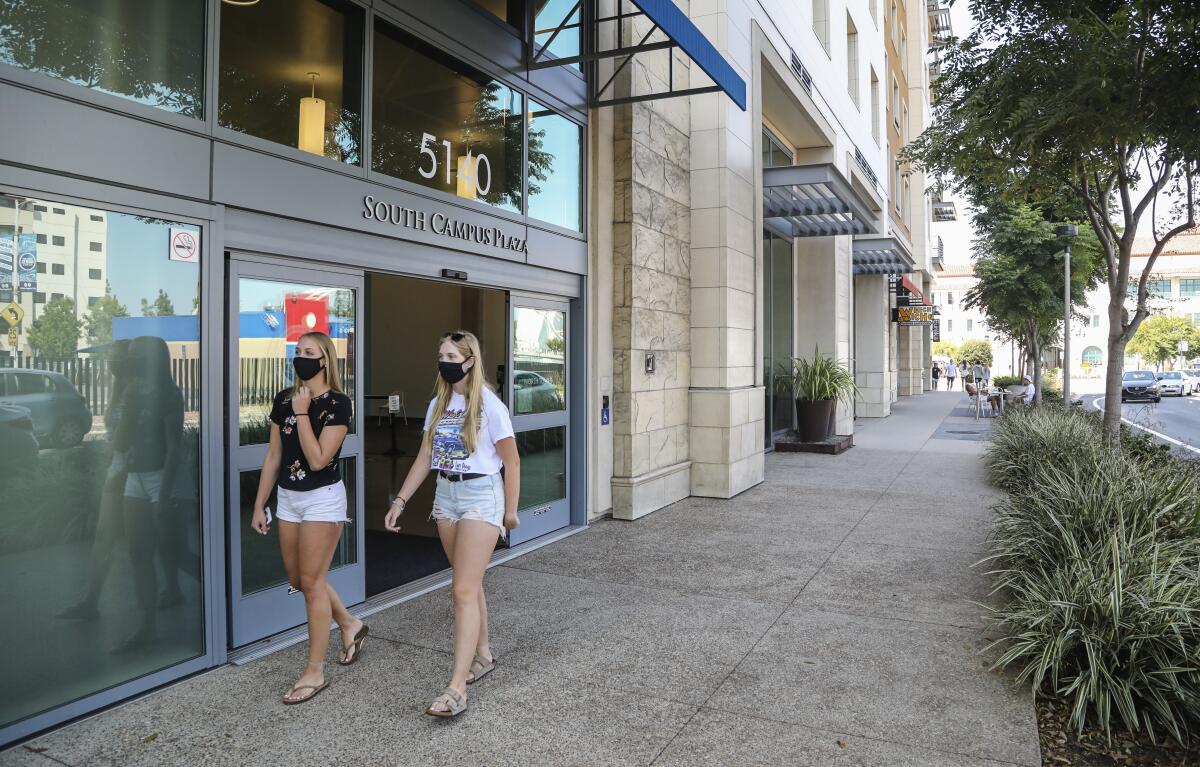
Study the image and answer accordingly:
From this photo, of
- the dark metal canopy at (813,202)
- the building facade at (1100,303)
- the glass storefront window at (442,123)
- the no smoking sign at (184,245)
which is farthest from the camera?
the building facade at (1100,303)

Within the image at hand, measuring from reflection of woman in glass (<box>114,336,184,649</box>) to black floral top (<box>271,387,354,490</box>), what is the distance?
0.65 meters

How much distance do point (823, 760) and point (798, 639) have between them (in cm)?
162

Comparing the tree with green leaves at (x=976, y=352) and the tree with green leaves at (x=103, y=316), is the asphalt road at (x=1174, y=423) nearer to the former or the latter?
the tree with green leaves at (x=103, y=316)

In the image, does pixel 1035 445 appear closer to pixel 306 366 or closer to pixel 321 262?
pixel 321 262

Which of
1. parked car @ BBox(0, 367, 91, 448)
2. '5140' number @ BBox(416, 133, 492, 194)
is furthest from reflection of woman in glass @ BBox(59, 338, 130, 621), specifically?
'5140' number @ BBox(416, 133, 492, 194)

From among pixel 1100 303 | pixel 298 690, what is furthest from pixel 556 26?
pixel 1100 303

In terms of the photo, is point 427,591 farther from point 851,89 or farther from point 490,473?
point 851,89

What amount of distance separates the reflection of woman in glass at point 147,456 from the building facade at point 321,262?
17mm

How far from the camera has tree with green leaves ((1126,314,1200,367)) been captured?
80688 mm

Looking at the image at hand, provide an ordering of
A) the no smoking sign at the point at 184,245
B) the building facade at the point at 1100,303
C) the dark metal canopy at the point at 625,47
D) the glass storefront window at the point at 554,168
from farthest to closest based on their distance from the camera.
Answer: the building facade at the point at 1100,303
the glass storefront window at the point at 554,168
the dark metal canopy at the point at 625,47
the no smoking sign at the point at 184,245

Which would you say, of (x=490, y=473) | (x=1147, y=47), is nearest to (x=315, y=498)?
(x=490, y=473)

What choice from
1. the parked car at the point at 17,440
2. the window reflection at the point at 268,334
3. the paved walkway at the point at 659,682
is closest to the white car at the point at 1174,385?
the paved walkway at the point at 659,682

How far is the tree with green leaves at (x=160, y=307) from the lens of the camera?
432 centimetres

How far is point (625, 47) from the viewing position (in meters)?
7.90
